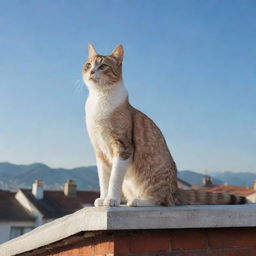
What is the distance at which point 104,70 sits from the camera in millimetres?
3148

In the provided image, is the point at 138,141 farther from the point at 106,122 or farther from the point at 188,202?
the point at 188,202

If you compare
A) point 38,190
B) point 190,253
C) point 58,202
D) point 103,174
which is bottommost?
point 190,253

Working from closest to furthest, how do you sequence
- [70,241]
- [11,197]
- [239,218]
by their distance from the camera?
1. [239,218]
2. [70,241]
3. [11,197]

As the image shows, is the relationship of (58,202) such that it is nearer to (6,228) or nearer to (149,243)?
(6,228)

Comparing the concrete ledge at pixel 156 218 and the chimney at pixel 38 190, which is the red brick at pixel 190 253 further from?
the chimney at pixel 38 190

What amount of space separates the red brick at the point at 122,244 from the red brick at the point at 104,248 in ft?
0.10

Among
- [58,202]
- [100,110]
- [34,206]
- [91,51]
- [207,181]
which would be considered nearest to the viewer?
[100,110]

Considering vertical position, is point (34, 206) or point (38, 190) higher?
point (38, 190)

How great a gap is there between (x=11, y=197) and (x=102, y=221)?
26.7 m

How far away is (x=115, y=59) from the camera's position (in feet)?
10.7

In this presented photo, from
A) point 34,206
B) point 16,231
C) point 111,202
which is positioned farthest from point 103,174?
point 34,206

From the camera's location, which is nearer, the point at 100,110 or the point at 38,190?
the point at 100,110

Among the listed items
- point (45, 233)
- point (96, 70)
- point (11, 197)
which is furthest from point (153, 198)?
point (11, 197)

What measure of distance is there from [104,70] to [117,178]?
944mm
